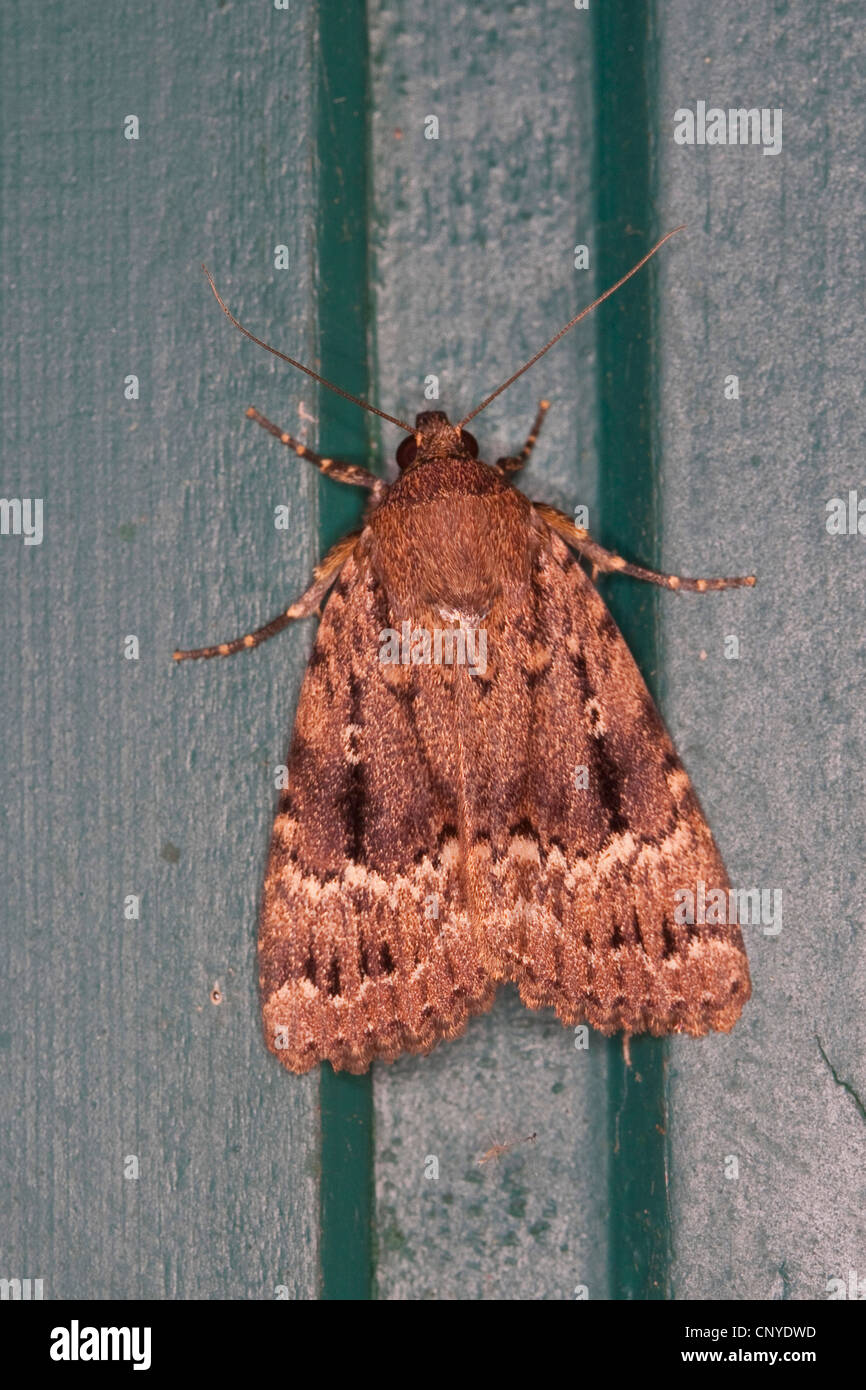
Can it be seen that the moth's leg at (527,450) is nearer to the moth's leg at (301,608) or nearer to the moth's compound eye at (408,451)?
the moth's compound eye at (408,451)

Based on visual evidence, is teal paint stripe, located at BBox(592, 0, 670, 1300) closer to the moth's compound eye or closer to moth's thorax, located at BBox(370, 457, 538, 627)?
moth's thorax, located at BBox(370, 457, 538, 627)

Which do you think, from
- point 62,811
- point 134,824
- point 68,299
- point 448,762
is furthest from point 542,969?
point 68,299

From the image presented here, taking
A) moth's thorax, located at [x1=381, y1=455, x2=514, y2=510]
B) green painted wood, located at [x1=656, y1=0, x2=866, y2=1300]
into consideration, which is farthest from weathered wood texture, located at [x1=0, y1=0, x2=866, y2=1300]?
moth's thorax, located at [x1=381, y1=455, x2=514, y2=510]

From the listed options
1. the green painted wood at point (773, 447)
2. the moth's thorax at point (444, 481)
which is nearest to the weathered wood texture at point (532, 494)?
the green painted wood at point (773, 447)
